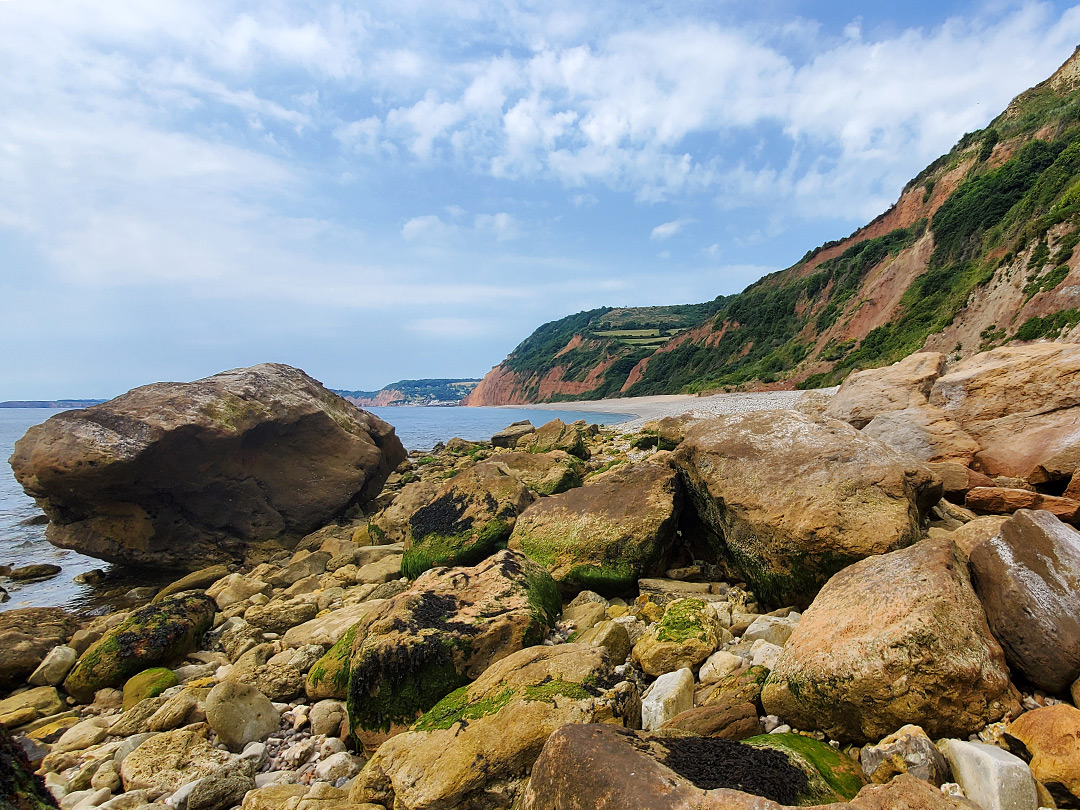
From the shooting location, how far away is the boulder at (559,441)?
15.2 m

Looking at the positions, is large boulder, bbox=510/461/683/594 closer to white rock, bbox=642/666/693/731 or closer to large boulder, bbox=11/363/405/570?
white rock, bbox=642/666/693/731

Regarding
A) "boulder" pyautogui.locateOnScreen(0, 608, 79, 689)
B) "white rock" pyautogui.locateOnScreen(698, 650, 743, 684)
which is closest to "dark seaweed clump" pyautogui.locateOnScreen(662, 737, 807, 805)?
"white rock" pyautogui.locateOnScreen(698, 650, 743, 684)

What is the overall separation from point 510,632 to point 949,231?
45.7 metres

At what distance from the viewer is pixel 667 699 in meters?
3.61

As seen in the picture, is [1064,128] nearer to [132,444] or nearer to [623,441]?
[623,441]

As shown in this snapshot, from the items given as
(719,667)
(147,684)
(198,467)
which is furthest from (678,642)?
(198,467)

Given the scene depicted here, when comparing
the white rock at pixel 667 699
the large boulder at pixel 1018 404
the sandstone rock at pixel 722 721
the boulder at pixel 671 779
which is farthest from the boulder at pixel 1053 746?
the large boulder at pixel 1018 404

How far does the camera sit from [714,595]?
5.68 meters

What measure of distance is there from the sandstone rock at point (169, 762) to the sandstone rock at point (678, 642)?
11.1ft

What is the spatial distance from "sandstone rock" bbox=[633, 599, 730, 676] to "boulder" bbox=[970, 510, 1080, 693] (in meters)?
1.81

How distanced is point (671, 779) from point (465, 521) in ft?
17.8

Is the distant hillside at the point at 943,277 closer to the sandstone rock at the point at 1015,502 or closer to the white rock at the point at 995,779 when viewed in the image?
the sandstone rock at the point at 1015,502

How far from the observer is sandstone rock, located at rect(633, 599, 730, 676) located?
4152mm

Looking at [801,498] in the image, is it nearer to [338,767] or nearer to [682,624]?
[682,624]
